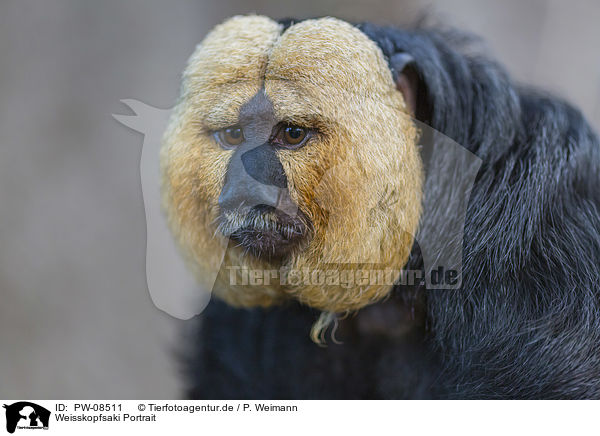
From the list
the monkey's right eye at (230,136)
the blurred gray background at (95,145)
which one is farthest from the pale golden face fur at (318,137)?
the blurred gray background at (95,145)

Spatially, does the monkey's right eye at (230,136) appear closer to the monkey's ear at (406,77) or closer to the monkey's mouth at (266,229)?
the monkey's mouth at (266,229)

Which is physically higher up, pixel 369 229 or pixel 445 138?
pixel 445 138

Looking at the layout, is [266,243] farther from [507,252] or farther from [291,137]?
[507,252]

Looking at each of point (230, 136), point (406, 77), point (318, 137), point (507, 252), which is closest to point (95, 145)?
point (230, 136)

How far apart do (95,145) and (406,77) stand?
0.73 metres

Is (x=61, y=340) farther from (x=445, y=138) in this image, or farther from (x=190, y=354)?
(x=445, y=138)

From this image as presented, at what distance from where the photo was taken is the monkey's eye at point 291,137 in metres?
0.95

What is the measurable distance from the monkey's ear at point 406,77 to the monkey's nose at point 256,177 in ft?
0.94

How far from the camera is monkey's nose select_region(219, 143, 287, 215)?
0.94m

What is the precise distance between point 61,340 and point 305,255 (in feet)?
2.35

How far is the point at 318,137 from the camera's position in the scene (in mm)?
952

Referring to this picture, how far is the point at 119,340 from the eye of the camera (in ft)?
4.46

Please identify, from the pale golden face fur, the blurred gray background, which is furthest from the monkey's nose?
the blurred gray background

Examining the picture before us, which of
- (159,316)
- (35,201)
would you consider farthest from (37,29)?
(159,316)
